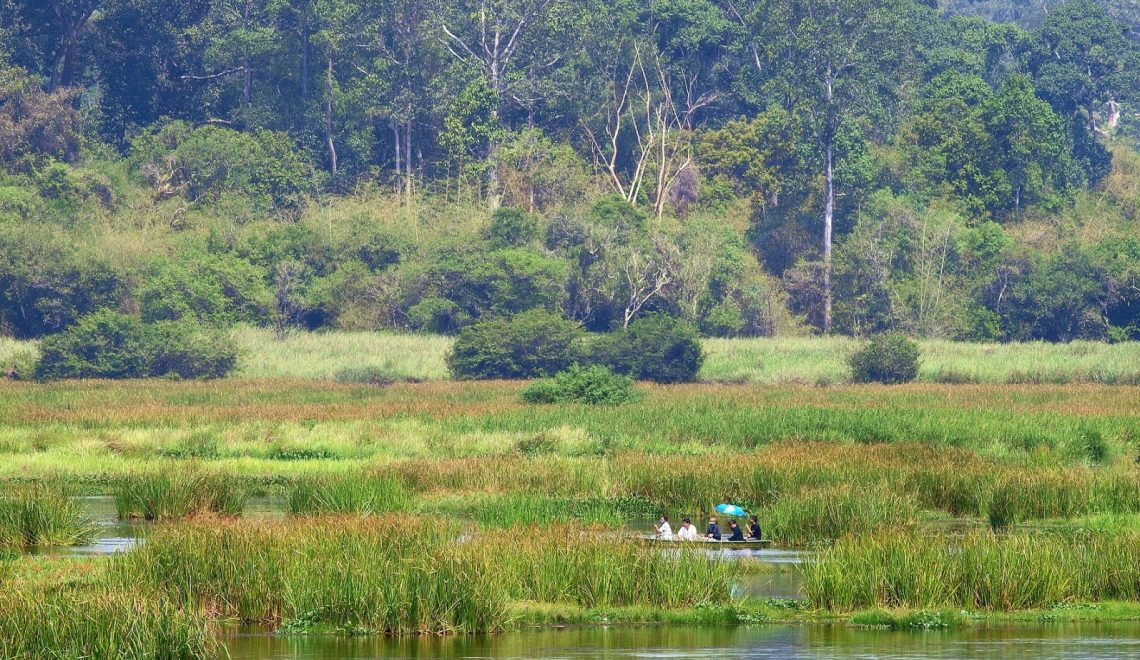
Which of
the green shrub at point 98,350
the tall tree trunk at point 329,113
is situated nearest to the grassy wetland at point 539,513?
the green shrub at point 98,350

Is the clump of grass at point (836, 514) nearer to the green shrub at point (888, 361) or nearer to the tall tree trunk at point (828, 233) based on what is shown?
the green shrub at point (888, 361)

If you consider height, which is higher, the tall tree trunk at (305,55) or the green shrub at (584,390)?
the tall tree trunk at (305,55)

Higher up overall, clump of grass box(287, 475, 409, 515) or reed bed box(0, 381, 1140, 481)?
clump of grass box(287, 475, 409, 515)

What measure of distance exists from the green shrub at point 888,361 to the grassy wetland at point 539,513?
12369 millimetres

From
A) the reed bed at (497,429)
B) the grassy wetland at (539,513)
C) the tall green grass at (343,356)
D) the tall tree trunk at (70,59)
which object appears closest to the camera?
the grassy wetland at (539,513)

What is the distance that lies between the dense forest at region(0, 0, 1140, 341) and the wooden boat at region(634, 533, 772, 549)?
157 feet

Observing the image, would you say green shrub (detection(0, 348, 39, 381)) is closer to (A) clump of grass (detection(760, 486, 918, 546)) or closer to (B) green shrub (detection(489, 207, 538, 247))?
(B) green shrub (detection(489, 207, 538, 247))

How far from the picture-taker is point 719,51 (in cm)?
9862

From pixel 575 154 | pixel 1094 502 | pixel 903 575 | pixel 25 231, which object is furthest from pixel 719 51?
pixel 903 575

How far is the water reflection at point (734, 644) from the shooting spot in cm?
2075

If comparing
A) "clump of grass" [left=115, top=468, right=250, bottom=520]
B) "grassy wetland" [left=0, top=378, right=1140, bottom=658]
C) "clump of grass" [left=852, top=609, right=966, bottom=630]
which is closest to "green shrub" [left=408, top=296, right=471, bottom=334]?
"grassy wetland" [left=0, top=378, right=1140, bottom=658]

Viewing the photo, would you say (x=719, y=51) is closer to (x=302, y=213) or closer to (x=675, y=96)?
(x=675, y=96)

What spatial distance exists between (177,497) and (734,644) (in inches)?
484

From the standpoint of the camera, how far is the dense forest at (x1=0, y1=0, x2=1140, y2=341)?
7888 cm
